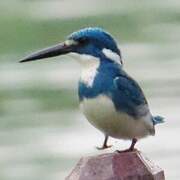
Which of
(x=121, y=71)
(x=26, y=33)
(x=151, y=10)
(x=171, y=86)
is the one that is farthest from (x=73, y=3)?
(x=121, y=71)

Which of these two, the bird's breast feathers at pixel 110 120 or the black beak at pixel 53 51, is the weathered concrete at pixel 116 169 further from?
the black beak at pixel 53 51

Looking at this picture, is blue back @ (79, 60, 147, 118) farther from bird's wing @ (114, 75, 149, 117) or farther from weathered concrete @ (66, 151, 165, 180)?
weathered concrete @ (66, 151, 165, 180)

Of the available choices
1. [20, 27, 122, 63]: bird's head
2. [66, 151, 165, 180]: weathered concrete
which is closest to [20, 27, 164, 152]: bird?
[20, 27, 122, 63]: bird's head

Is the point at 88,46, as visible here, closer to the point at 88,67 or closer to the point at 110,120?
the point at 88,67

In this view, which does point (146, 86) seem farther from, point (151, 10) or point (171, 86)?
point (151, 10)

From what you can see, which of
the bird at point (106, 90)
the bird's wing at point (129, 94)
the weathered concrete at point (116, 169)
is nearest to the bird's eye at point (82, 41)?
the bird at point (106, 90)

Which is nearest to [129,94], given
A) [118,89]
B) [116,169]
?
[118,89]
